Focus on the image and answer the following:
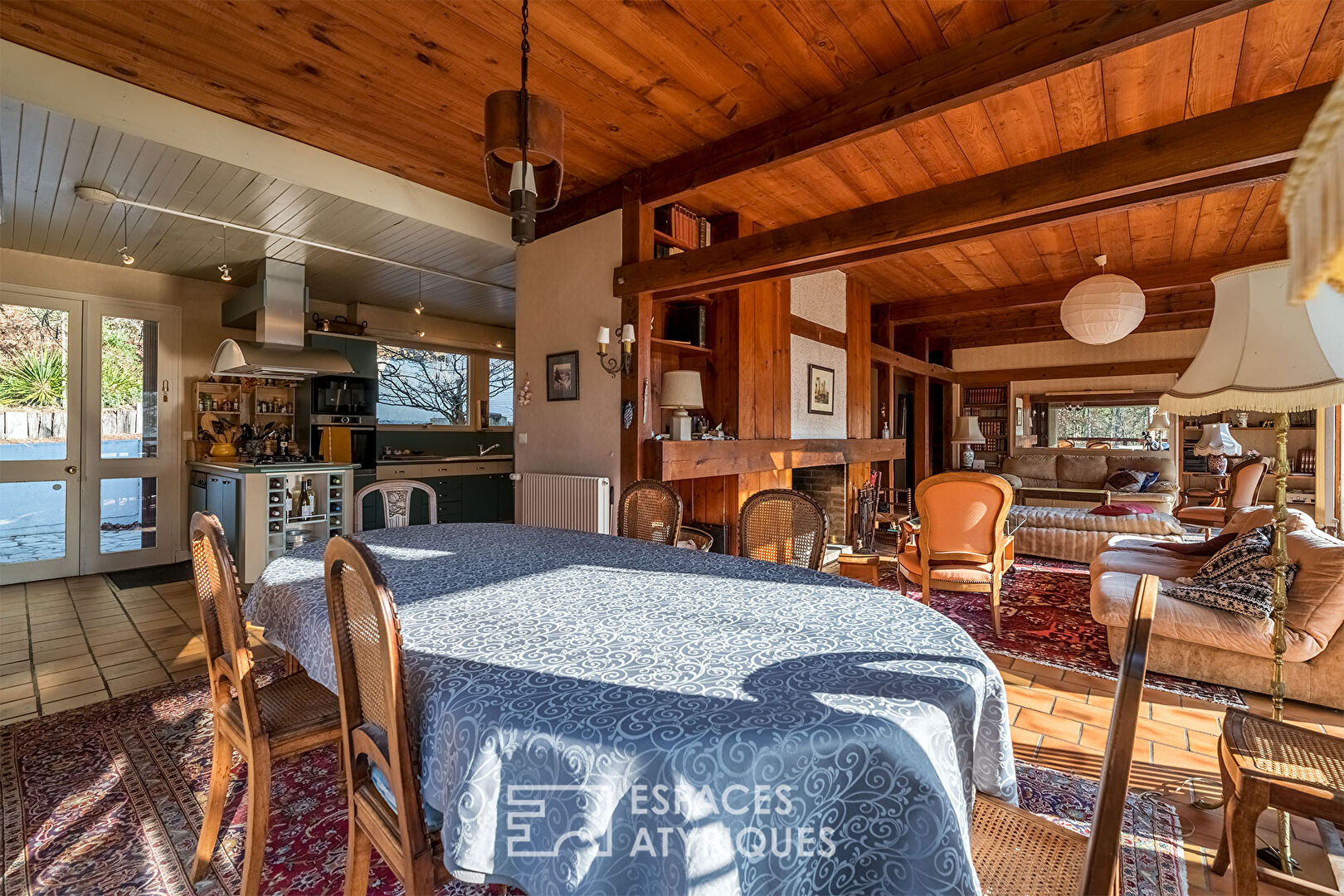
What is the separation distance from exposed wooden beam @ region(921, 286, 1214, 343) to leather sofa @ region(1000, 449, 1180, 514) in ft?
6.07

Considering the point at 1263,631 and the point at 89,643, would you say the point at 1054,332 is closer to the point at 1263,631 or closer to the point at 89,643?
the point at 1263,631

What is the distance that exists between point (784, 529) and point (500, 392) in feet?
20.8

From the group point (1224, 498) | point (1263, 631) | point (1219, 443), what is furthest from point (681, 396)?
point (1224, 498)

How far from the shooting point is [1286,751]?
1.45m

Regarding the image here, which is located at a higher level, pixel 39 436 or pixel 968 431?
pixel 968 431

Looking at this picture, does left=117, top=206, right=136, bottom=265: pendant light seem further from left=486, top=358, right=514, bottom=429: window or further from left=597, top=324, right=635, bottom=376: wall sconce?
→ left=486, top=358, right=514, bottom=429: window

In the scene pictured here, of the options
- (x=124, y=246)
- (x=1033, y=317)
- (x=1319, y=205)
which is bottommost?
(x=1319, y=205)

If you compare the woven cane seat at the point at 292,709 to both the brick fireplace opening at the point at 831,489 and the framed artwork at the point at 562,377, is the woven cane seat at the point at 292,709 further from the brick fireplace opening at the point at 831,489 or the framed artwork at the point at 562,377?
the brick fireplace opening at the point at 831,489

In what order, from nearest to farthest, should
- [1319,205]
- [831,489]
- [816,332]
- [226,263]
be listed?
[1319,205]
[226,263]
[816,332]
[831,489]

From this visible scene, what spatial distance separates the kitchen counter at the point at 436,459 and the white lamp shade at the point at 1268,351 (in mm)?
6465

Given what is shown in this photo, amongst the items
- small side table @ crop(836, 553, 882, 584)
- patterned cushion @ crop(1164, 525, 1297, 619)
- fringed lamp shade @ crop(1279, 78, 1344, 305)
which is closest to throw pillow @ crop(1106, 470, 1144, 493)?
patterned cushion @ crop(1164, 525, 1297, 619)

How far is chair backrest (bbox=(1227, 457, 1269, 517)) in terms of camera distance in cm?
518

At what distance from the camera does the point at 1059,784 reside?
1965mm

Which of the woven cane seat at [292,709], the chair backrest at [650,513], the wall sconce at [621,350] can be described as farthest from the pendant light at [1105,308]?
the woven cane seat at [292,709]
